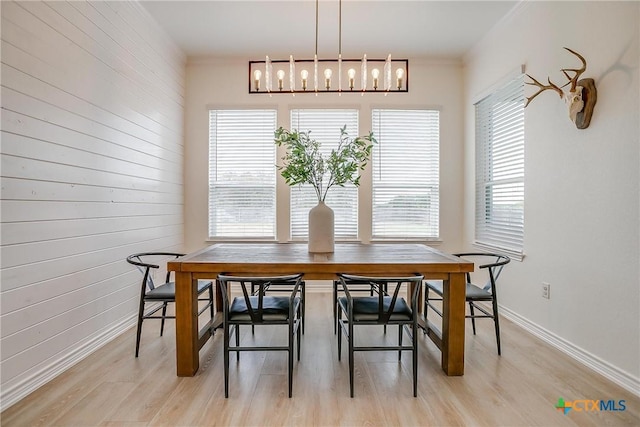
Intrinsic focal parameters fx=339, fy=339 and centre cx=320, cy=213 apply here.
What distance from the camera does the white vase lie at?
2.67m

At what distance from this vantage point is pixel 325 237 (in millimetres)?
2668

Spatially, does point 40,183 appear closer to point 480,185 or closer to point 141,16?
point 141,16

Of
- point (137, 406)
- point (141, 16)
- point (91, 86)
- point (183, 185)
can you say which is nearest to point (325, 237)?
point (137, 406)

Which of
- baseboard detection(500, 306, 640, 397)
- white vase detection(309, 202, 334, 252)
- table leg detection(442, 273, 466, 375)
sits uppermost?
white vase detection(309, 202, 334, 252)

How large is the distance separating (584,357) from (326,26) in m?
3.68

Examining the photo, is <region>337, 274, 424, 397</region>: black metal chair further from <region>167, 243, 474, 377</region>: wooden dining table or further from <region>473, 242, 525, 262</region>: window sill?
<region>473, 242, 525, 262</region>: window sill

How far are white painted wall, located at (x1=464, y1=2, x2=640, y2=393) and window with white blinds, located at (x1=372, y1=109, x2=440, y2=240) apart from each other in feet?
3.97

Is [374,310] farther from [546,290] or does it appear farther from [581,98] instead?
[581,98]

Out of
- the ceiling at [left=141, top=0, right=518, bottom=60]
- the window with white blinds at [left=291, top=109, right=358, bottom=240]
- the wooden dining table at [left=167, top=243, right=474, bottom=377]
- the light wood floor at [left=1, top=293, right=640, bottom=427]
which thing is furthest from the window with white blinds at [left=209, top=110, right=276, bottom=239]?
the wooden dining table at [left=167, top=243, right=474, bottom=377]

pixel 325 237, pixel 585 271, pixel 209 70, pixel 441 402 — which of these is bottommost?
pixel 441 402

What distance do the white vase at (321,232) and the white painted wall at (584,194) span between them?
162cm

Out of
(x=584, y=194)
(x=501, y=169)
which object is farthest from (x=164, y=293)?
(x=501, y=169)

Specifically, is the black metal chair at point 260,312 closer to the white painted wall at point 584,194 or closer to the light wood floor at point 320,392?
the light wood floor at point 320,392

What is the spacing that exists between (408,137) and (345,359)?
117 inches
